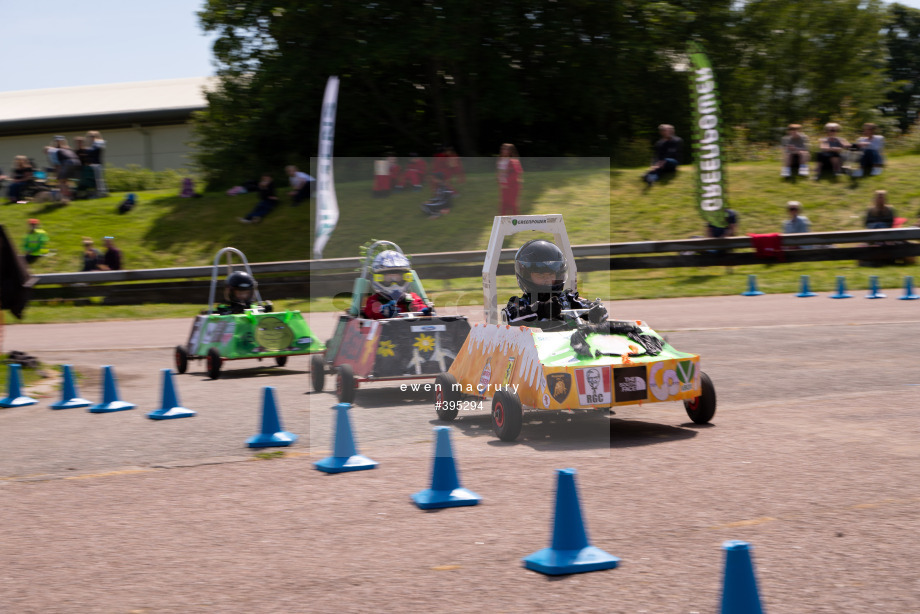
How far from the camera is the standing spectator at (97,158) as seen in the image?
1130 inches

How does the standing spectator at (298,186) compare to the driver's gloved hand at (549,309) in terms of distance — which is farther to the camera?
the standing spectator at (298,186)

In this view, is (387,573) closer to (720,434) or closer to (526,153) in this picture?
(720,434)

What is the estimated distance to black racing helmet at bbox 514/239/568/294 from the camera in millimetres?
9508

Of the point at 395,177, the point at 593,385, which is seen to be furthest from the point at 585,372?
the point at 395,177

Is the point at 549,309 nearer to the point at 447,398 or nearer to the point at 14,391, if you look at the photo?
the point at 447,398

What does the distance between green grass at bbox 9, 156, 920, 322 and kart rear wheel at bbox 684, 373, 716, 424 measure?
552 centimetres

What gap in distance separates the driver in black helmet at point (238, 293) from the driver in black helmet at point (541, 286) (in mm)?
6570

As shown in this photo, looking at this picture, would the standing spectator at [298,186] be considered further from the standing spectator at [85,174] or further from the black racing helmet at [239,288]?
the black racing helmet at [239,288]

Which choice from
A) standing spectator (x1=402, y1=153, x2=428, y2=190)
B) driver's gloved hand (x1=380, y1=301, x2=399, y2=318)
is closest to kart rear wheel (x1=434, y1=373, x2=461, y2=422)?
driver's gloved hand (x1=380, y1=301, x2=399, y2=318)

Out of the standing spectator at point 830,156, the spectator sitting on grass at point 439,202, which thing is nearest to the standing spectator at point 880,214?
the standing spectator at point 830,156

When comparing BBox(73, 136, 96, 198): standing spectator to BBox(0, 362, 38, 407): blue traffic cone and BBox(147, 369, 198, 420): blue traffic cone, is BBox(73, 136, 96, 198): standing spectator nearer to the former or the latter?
BBox(0, 362, 38, 407): blue traffic cone

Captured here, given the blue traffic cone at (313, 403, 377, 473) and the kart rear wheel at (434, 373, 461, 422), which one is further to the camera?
the kart rear wheel at (434, 373, 461, 422)

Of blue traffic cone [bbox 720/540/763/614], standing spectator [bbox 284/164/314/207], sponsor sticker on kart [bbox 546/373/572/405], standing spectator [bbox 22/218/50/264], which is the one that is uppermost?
standing spectator [bbox 284/164/314/207]

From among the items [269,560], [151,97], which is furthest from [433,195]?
[151,97]
